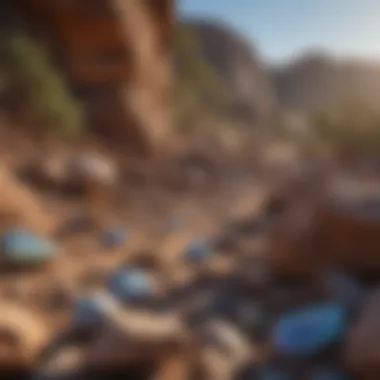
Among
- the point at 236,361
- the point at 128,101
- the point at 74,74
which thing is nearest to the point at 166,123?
the point at 128,101

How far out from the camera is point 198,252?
239 cm

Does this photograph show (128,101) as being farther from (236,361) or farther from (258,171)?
(236,361)

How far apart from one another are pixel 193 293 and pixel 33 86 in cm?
404

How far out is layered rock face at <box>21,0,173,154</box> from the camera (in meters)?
6.08

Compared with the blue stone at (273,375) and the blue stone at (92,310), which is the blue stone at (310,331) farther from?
the blue stone at (92,310)

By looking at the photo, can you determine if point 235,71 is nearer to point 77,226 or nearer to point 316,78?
point 316,78

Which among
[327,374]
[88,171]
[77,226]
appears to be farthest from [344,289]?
[88,171]

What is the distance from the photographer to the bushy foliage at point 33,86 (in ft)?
16.6

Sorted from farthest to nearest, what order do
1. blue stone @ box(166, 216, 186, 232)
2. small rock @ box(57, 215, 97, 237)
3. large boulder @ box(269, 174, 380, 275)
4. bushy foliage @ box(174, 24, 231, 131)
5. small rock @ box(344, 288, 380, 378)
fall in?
bushy foliage @ box(174, 24, 231, 131), blue stone @ box(166, 216, 186, 232), small rock @ box(57, 215, 97, 237), large boulder @ box(269, 174, 380, 275), small rock @ box(344, 288, 380, 378)

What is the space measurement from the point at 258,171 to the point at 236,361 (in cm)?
645

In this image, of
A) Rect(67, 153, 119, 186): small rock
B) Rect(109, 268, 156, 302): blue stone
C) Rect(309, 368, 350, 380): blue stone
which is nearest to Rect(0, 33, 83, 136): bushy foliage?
Rect(67, 153, 119, 186): small rock

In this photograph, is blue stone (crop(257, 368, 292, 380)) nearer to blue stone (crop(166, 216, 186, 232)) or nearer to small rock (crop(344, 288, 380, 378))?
small rock (crop(344, 288, 380, 378))

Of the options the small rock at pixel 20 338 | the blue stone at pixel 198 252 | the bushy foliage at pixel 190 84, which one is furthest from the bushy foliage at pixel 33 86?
the bushy foliage at pixel 190 84

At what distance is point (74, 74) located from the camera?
6.38 meters
